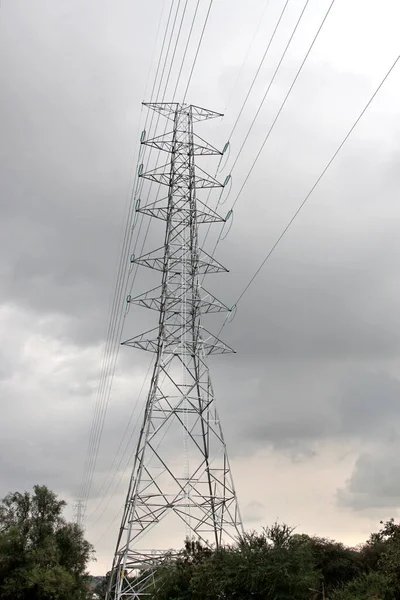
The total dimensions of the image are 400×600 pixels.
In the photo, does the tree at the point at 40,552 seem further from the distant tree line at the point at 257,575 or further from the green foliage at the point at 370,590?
the green foliage at the point at 370,590

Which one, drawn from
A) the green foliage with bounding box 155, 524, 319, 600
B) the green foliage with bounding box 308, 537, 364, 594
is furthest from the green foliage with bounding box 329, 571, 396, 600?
the green foliage with bounding box 308, 537, 364, 594

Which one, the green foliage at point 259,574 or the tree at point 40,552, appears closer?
the green foliage at point 259,574

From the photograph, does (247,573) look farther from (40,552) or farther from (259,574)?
(40,552)

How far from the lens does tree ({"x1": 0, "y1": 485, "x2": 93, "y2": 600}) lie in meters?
56.8

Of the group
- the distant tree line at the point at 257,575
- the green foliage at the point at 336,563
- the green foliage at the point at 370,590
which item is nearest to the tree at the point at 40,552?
the distant tree line at the point at 257,575

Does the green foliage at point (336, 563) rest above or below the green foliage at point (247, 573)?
above

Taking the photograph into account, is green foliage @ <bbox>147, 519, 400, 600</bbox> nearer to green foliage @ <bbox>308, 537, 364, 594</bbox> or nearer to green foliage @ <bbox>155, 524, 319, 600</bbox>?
green foliage @ <bbox>155, 524, 319, 600</bbox>

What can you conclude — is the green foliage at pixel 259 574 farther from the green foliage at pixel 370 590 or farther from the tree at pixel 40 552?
the tree at pixel 40 552

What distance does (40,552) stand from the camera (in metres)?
59.3

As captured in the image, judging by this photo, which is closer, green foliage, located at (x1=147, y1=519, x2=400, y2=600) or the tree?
green foliage, located at (x1=147, y1=519, x2=400, y2=600)

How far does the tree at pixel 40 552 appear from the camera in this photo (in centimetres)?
5684

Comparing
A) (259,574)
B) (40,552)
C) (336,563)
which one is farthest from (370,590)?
(40,552)

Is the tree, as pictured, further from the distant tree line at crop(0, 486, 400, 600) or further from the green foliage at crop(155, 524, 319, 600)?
the green foliage at crop(155, 524, 319, 600)

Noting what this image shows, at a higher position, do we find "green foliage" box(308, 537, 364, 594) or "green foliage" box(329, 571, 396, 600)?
"green foliage" box(308, 537, 364, 594)
